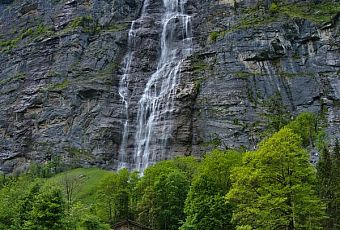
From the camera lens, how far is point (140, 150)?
328ft

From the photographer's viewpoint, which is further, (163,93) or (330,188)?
(163,93)

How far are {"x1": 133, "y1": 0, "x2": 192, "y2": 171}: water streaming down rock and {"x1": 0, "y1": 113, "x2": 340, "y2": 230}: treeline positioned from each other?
20308 millimetres

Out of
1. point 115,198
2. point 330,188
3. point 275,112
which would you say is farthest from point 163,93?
point 330,188

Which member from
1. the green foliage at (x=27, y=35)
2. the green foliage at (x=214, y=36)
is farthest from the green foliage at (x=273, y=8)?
the green foliage at (x=27, y=35)

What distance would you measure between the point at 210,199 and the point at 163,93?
195ft

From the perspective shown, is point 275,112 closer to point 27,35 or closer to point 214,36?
point 214,36

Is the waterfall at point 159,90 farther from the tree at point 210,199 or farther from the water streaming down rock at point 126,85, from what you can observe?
the tree at point 210,199

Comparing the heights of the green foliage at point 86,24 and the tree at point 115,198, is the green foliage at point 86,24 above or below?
above

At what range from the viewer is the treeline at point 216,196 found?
32.9m

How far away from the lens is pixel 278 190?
A: 32.5 metres

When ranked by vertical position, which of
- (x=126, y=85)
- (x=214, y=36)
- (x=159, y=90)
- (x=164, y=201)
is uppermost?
(x=214, y=36)

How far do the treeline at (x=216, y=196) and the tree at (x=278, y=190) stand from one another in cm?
7

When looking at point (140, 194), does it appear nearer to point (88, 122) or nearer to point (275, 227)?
point (275, 227)

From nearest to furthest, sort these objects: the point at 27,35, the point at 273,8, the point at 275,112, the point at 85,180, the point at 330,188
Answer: the point at 330,188
the point at 85,180
the point at 275,112
the point at 273,8
the point at 27,35
